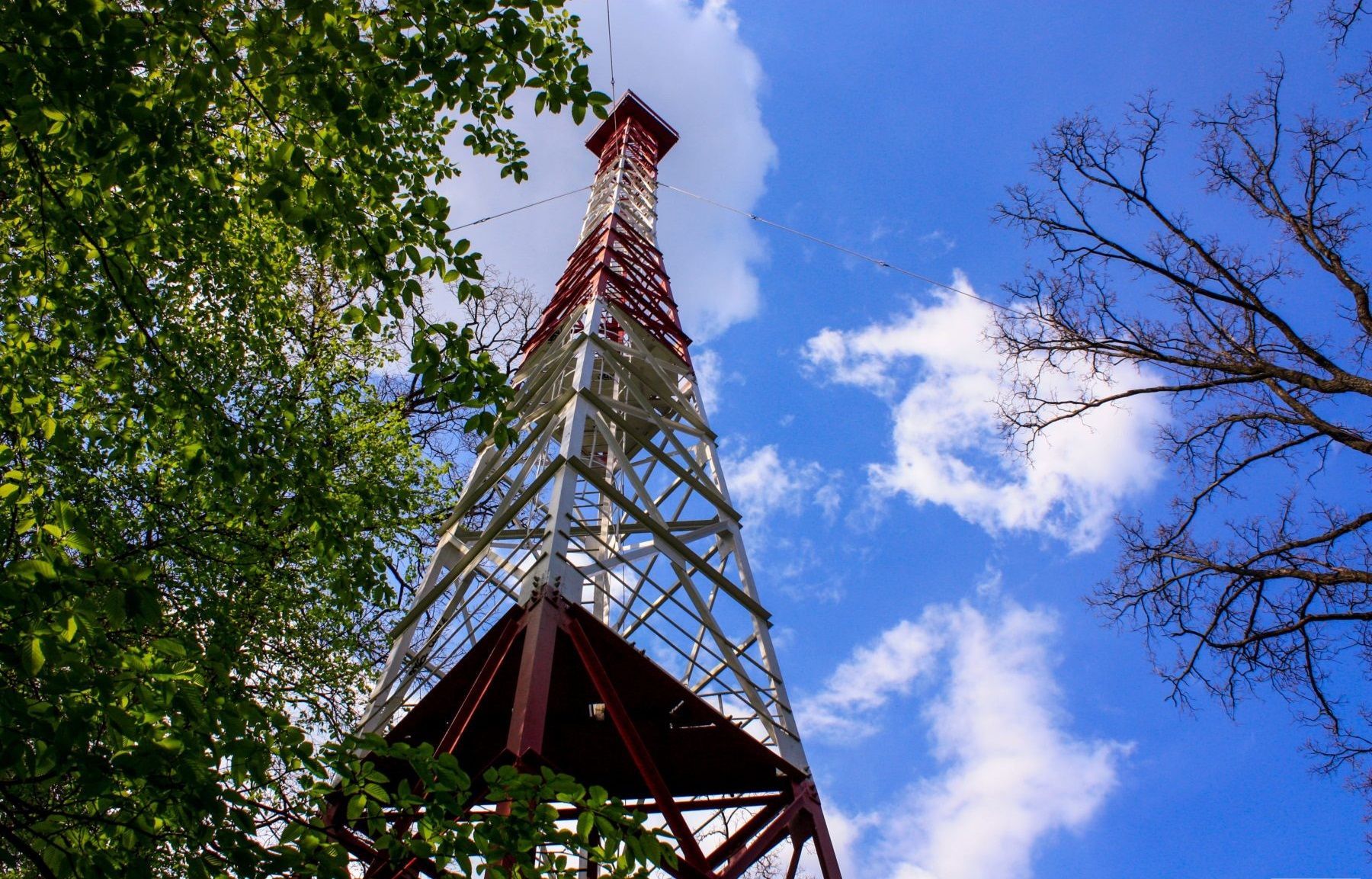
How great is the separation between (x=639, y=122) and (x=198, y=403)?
19.8 m

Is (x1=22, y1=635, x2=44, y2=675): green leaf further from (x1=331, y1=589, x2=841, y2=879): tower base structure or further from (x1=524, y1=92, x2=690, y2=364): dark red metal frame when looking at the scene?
(x1=524, y1=92, x2=690, y2=364): dark red metal frame

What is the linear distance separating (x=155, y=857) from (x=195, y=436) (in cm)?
237

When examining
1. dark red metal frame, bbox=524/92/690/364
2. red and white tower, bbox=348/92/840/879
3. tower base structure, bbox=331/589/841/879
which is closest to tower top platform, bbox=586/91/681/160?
dark red metal frame, bbox=524/92/690/364

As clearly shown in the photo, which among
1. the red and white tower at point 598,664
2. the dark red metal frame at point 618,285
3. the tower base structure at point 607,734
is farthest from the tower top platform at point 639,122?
the tower base structure at point 607,734

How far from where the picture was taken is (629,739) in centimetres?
529

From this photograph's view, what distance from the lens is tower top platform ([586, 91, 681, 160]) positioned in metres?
22.4

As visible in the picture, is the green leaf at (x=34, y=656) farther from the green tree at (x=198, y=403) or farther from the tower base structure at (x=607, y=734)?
the tower base structure at (x=607, y=734)

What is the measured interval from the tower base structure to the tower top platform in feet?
60.0

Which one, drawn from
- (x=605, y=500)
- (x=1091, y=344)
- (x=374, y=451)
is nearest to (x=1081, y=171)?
(x=1091, y=344)

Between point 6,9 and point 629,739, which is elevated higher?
point 6,9

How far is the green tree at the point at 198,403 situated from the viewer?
290 cm

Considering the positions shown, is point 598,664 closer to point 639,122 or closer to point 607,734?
point 607,734

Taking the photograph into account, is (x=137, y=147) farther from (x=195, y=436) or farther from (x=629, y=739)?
(x=629, y=739)

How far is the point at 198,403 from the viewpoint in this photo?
4.84 meters
